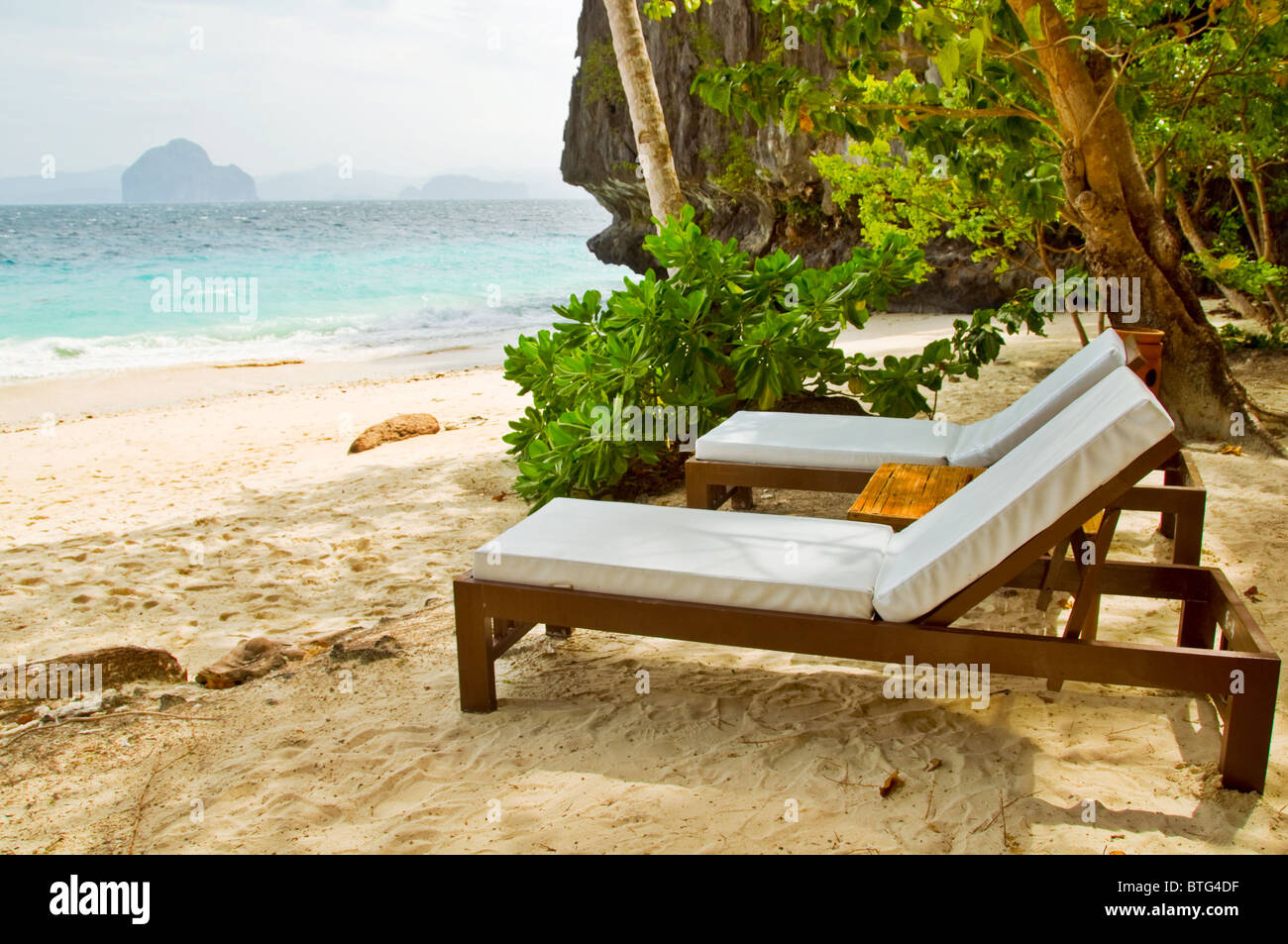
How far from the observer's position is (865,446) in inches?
155

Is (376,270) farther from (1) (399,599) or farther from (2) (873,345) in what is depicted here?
(1) (399,599)

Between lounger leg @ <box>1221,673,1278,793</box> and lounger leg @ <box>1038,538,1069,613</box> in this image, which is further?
lounger leg @ <box>1038,538,1069,613</box>

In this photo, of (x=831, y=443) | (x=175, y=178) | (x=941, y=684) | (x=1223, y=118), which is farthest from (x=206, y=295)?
(x=175, y=178)

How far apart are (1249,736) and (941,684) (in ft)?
2.67

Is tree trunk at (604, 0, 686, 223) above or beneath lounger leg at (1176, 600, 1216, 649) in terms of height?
above

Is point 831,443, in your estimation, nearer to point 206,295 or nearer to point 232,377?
point 232,377

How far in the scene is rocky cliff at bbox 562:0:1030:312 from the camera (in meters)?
15.2

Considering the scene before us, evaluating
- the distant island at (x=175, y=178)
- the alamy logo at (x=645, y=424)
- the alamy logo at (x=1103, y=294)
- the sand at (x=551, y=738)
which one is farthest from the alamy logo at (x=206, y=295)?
the distant island at (x=175, y=178)

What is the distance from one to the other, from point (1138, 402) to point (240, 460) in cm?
603

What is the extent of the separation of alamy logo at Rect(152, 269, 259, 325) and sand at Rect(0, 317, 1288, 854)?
1745 cm

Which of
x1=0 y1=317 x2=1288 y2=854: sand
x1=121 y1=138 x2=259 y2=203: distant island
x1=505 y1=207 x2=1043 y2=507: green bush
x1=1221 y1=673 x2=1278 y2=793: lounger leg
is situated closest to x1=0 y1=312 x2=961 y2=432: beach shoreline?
x1=505 y1=207 x2=1043 y2=507: green bush

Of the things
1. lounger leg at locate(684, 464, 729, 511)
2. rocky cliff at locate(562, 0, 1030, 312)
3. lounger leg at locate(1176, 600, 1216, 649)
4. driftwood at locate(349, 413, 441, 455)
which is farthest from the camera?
rocky cliff at locate(562, 0, 1030, 312)

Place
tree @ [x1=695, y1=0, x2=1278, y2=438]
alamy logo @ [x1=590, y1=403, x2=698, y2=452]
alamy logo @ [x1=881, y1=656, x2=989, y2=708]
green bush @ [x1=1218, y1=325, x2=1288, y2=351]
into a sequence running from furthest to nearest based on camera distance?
green bush @ [x1=1218, y1=325, x2=1288, y2=351]
alamy logo @ [x1=590, y1=403, x2=698, y2=452]
tree @ [x1=695, y1=0, x2=1278, y2=438]
alamy logo @ [x1=881, y1=656, x2=989, y2=708]

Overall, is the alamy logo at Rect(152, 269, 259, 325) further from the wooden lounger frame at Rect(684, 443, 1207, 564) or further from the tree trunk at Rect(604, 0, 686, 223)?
the wooden lounger frame at Rect(684, 443, 1207, 564)
